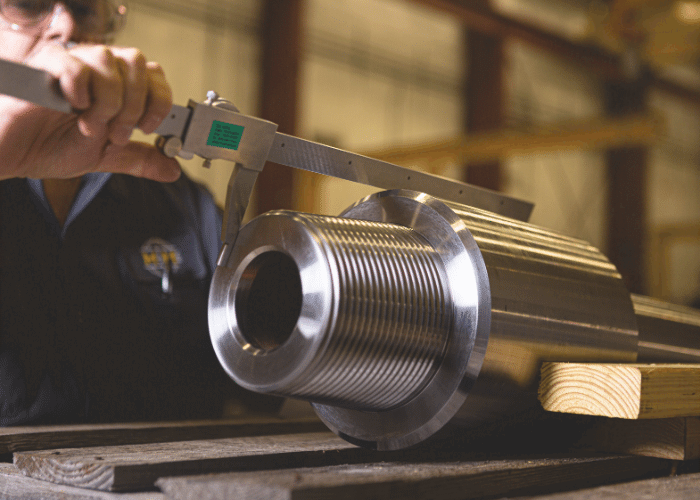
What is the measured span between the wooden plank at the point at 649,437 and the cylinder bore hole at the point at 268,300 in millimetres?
511

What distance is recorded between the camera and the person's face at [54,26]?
1.23 meters

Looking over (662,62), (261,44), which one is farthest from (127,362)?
(261,44)

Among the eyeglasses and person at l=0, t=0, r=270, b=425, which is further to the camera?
person at l=0, t=0, r=270, b=425

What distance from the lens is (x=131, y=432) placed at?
1.15 meters

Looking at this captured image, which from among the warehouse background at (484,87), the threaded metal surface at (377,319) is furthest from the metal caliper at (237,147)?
the warehouse background at (484,87)

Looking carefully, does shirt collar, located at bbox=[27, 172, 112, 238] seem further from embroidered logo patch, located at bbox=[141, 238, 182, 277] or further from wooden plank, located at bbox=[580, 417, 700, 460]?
wooden plank, located at bbox=[580, 417, 700, 460]

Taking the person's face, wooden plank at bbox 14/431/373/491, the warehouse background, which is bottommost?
wooden plank at bbox 14/431/373/491

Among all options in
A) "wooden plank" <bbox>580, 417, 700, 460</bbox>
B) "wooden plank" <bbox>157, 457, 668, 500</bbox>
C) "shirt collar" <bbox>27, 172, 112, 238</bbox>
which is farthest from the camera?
"shirt collar" <bbox>27, 172, 112, 238</bbox>

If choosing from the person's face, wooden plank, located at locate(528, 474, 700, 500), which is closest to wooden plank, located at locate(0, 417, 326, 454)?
wooden plank, located at locate(528, 474, 700, 500)

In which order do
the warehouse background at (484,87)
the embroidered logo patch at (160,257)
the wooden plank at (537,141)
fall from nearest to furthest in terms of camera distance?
the embroidered logo patch at (160,257)
the wooden plank at (537,141)
the warehouse background at (484,87)

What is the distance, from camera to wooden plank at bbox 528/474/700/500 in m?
0.81

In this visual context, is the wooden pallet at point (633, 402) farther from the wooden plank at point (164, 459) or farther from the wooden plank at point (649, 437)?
the wooden plank at point (164, 459)

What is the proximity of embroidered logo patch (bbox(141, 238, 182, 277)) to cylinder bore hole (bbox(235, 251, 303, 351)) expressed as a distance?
83 cm

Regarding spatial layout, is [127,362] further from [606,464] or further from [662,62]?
[662,62]
